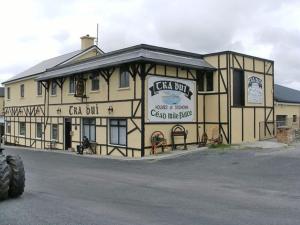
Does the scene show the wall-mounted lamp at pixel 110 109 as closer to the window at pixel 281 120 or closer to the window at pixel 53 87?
the window at pixel 53 87

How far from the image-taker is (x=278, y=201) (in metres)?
9.56

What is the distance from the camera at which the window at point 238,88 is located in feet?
78.1

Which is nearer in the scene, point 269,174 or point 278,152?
point 269,174

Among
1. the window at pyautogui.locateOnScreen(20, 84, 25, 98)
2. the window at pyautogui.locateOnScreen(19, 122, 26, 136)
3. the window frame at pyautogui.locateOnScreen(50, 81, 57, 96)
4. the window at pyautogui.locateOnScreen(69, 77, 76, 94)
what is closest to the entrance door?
the window at pyautogui.locateOnScreen(69, 77, 76, 94)

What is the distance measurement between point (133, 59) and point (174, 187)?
10203mm

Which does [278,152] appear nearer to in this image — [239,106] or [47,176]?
[239,106]

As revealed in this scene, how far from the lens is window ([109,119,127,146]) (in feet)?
74.0

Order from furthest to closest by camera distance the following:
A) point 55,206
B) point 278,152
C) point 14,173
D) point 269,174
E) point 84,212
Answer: point 278,152 → point 269,174 → point 14,173 → point 55,206 → point 84,212

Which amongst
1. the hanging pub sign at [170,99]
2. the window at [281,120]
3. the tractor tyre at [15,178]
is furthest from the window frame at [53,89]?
the tractor tyre at [15,178]

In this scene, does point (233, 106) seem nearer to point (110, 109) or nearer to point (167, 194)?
point (110, 109)

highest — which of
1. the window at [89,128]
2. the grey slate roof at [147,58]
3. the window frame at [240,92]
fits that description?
the grey slate roof at [147,58]

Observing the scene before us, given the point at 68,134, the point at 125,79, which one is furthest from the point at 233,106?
the point at 68,134

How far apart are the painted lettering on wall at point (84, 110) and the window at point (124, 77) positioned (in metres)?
2.89

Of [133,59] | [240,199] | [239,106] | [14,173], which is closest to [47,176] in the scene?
[14,173]
